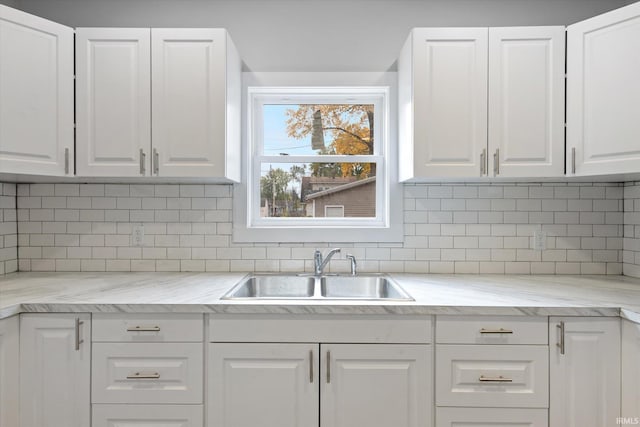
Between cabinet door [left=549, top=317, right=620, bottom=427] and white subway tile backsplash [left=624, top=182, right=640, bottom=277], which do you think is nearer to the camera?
cabinet door [left=549, top=317, right=620, bottom=427]

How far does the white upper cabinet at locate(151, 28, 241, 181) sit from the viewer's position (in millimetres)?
2016

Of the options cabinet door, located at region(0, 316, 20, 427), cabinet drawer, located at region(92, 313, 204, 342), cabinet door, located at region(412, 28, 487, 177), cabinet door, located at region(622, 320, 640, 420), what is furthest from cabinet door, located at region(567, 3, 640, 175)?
cabinet door, located at region(0, 316, 20, 427)

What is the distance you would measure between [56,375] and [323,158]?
5.70 feet

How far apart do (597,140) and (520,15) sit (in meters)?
0.97

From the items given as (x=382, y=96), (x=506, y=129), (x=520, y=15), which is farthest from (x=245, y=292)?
(x=520, y=15)

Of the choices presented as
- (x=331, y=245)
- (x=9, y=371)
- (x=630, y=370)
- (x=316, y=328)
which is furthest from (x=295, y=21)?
(x=630, y=370)

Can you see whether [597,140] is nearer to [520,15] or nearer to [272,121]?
[520,15]

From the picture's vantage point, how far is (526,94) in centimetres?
200

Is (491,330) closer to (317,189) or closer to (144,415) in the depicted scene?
(317,189)

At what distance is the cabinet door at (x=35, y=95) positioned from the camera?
186cm

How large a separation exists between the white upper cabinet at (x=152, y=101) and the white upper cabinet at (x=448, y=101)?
98cm

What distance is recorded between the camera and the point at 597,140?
1913 millimetres

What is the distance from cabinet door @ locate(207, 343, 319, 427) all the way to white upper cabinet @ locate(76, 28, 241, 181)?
894 mm

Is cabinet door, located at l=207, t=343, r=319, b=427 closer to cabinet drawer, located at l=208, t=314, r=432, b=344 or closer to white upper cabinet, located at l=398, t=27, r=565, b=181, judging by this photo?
cabinet drawer, located at l=208, t=314, r=432, b=344
